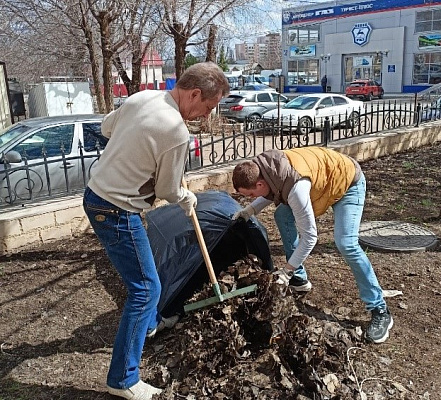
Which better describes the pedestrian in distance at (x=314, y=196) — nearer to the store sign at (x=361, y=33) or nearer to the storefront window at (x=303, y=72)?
the store sign at (x=361, y=33)

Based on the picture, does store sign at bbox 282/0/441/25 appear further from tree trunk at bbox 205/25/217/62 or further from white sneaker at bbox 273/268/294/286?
white sneaker at bbox 273/268/294/286

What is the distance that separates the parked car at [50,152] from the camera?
515 cm

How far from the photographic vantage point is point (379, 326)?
2.96 metres

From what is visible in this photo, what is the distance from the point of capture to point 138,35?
12883 millimetres

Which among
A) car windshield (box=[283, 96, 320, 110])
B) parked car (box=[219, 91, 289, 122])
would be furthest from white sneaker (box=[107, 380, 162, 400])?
parked car (box=[219, 91, 289, 122])

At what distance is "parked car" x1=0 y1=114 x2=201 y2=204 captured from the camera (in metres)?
5.15

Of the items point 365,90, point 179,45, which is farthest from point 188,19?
point 365,90

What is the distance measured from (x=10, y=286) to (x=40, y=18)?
33.3 feet

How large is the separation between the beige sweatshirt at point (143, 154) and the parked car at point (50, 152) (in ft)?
9.92

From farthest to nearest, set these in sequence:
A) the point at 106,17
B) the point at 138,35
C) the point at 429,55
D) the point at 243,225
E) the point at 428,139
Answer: the point at 429,55 < the point at 138,35 < the point at 106,17 < the point at 428,139 < the point at 243,225

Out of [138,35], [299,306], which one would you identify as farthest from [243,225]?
[138,35]

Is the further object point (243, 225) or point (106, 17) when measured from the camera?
point (106, 17)

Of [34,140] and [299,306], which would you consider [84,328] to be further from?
[34,140]

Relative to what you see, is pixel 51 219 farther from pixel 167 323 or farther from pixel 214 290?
pixel 214 290
